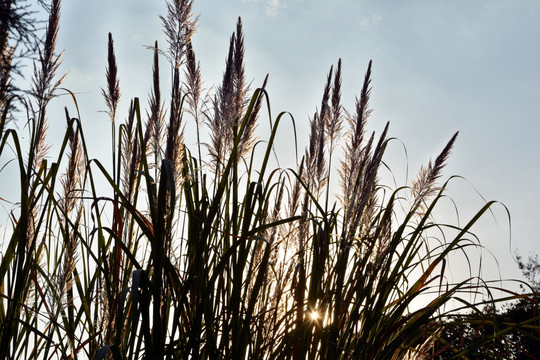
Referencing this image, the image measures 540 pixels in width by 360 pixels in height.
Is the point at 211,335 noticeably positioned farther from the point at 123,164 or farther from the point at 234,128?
the point at 123,164

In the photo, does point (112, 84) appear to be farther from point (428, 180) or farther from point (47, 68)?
point (428, 180)

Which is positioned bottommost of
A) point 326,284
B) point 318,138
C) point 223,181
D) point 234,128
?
point 326,284

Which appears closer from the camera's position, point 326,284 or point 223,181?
point 223,181

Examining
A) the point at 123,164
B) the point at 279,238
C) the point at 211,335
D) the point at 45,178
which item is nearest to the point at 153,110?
the point at 123,164

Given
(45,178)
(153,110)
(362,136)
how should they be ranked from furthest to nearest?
1. (362,136)
2. (153,110)
3. (45,178)

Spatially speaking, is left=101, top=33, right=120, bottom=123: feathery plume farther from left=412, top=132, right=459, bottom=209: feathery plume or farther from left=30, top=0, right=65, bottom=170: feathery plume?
left=412, top=132, right=459, bottom=209: feathery plume

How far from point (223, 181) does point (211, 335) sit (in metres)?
0.54

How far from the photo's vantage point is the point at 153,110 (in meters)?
2.16

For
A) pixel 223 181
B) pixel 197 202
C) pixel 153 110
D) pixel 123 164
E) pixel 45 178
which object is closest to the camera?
pixel 223 181

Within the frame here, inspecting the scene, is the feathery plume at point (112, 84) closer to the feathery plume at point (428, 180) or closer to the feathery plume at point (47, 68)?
the feathery plume at point (47, 68)

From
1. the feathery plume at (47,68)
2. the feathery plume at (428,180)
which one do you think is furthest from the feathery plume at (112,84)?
the feathery plume at (428,180)

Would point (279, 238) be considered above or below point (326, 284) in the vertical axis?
above

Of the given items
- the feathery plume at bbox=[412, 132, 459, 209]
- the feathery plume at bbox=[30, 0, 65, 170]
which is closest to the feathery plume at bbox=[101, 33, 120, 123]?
the feathery plume at bbox=[30, 0, 65, 170]

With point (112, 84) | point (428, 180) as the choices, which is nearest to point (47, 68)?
point (112, 84)
